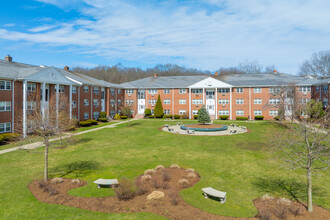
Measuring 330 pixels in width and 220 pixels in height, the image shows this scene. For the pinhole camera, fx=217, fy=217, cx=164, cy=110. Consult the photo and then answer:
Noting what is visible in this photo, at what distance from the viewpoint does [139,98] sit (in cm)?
5331

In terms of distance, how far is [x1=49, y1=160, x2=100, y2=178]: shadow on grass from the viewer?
607 inches

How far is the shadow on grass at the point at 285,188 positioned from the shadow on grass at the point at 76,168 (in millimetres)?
11501

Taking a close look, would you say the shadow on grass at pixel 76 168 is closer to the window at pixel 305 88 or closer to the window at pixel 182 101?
the window at pixel 182 101

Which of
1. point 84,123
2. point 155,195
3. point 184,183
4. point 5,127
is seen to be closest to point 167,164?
→ point 184,183

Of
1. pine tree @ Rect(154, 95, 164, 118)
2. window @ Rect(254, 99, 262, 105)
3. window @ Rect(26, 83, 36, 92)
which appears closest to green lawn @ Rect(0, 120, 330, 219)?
window @ Rect(26, 83, 36, 92)

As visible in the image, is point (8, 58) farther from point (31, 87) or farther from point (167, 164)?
point (167, 164)

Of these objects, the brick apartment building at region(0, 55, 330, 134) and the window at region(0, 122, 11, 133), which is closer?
the window at region(0, 122, 11, 133)

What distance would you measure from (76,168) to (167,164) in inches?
274

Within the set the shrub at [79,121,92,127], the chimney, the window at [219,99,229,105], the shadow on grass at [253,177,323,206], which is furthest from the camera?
the window at [219,99,229,105]

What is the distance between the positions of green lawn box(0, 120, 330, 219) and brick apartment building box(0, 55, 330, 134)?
11.2 metres

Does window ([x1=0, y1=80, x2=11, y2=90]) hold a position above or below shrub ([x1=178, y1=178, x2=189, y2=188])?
above

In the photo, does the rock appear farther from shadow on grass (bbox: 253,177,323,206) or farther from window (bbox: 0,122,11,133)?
window (bbox: 0,122,11,133)

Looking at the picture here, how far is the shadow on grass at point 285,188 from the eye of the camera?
11477 mm

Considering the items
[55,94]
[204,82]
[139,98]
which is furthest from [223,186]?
[139,98]
